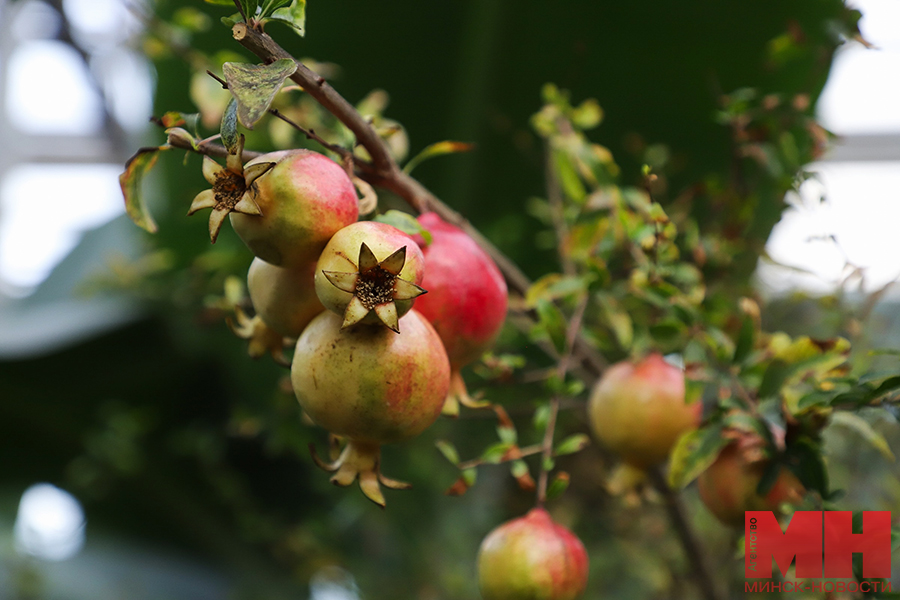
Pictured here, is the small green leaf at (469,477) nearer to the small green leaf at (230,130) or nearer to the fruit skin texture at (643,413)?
the fruit skin texture at (643,413)

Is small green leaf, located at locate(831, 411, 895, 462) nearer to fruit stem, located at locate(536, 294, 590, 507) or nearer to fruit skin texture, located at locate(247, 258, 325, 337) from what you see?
fruit stem, located at locate(536, 294, 590, 507)

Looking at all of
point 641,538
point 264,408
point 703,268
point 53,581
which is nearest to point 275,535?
point 264,408

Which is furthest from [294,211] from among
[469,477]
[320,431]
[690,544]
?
[320,431]

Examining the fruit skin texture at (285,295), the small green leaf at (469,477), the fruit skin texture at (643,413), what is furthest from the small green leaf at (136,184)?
the fruit skin texture at (643,413)

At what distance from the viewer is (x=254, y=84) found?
287mm

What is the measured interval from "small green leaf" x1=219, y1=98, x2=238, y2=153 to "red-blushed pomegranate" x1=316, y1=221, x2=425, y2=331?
0.06 meters

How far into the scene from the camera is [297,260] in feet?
1.06

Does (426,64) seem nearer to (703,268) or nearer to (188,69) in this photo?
(188,69)

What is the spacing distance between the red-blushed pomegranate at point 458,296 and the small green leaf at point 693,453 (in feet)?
0.64

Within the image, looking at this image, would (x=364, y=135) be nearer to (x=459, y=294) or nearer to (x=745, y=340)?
(x=459, y=294)

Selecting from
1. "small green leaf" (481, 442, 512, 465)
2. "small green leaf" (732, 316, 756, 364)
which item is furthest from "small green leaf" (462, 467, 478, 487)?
"small green leaf" (732, 316, 756, 364)

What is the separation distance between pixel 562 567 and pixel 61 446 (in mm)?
1402

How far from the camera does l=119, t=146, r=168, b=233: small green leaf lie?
1.20 ft

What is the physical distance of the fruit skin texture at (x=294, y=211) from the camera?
0.31 m
